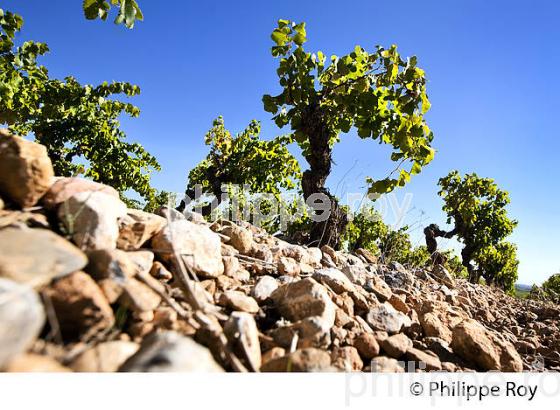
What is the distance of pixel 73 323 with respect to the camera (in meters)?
1.24

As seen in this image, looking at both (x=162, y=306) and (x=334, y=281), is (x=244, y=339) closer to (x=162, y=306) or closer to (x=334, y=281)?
(x=162, y=306)

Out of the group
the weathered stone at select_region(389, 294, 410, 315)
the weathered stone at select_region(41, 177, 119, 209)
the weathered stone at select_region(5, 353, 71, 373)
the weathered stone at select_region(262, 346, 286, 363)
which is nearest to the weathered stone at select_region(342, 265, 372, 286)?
the weathered stone at select_region(389, 294, 410, 315)

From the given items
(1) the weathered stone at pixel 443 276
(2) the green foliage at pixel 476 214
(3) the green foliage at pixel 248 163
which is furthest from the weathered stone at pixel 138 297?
(2) the green foliage at pixel 476 214

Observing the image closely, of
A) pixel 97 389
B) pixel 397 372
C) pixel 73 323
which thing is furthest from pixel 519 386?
pixel 73 323

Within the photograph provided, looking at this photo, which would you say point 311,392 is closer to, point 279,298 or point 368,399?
point 368,399

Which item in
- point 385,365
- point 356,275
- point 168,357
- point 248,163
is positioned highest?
point 248,163

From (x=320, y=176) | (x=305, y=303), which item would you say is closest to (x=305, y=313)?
(x=305, y=303)

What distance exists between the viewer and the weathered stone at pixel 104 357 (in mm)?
1078

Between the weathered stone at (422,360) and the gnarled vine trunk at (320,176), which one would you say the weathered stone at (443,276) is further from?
the weathered stone at (422,360)

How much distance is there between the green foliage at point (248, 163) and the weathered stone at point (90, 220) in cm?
1035

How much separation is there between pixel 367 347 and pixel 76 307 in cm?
155

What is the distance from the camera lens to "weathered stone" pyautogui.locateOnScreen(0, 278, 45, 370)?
3.05 ft

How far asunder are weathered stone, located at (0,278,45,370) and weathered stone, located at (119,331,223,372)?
31 centimetres

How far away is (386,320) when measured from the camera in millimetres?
2432
